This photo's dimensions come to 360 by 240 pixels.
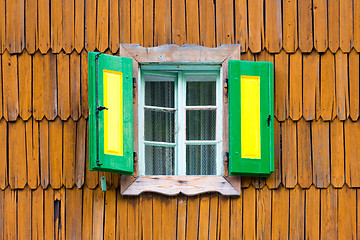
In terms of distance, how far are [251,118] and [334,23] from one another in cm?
124

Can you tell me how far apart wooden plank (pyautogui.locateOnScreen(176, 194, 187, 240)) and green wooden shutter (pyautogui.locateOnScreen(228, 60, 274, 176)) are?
515mm

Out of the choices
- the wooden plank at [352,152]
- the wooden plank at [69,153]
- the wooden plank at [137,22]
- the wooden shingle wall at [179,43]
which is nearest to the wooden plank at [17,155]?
the wooden shingle wall at [179,43]

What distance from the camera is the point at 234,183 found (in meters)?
10.5

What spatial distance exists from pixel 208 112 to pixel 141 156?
0.77 meters

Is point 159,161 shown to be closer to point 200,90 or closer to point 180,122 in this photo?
point 180,122

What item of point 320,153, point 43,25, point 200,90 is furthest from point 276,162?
point 43,25

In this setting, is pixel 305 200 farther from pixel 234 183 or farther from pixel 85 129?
pixel 85 129

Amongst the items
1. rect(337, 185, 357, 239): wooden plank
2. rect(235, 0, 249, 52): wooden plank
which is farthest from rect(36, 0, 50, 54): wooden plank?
rect(337, 185, 357, 239): wooden plank

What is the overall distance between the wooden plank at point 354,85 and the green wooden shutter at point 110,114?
205 cm

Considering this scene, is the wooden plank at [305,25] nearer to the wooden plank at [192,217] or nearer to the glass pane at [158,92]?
the glass pane at [158,92]

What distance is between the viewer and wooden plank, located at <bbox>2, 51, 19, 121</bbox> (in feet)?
35.0

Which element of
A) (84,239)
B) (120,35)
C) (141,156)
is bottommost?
(84,239)

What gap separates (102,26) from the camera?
1077 cm

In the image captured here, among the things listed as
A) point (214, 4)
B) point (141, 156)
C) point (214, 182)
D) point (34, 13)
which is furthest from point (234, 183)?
point (34, 13)
